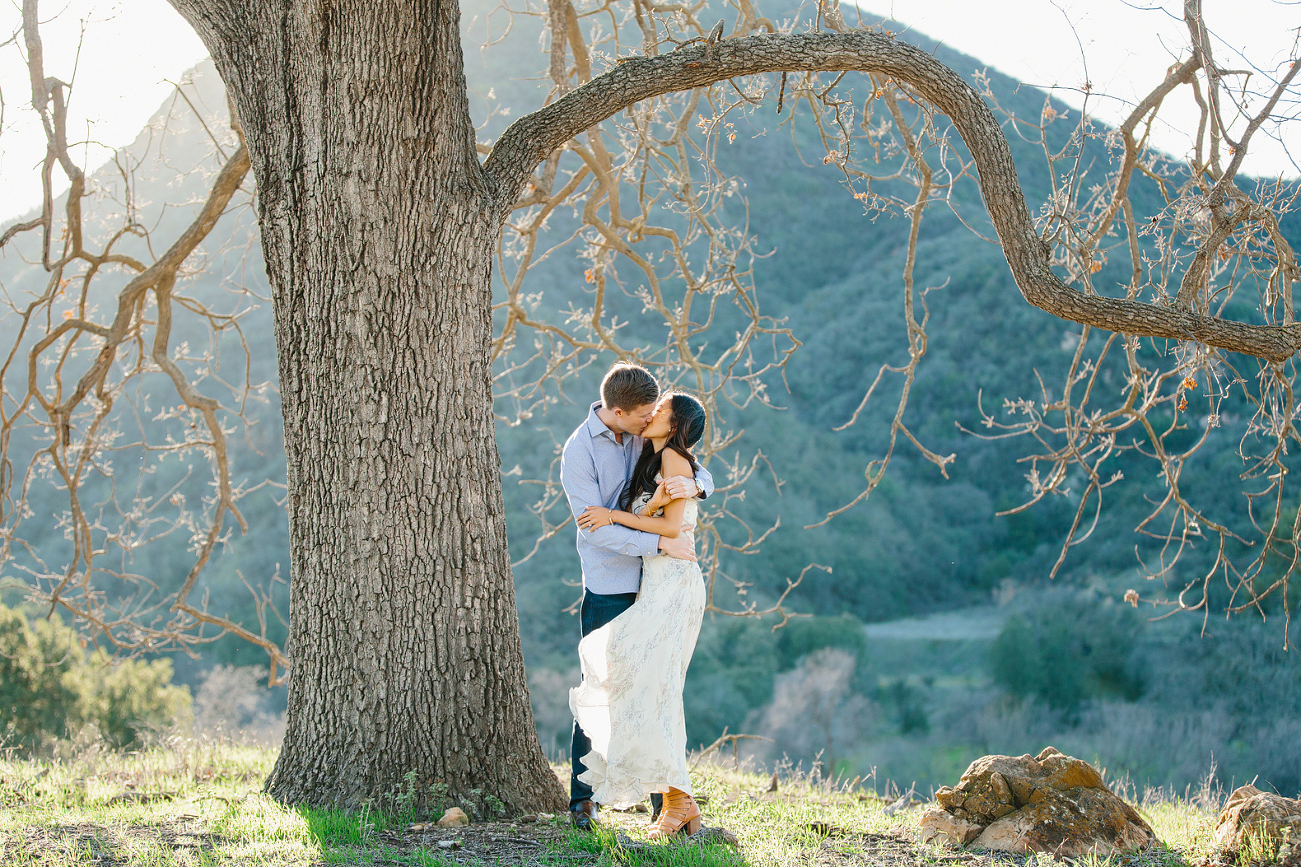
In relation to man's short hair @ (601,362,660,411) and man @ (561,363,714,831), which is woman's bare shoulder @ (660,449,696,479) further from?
man's short hair @ (601,362,660,411)

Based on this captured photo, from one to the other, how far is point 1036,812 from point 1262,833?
68 cm

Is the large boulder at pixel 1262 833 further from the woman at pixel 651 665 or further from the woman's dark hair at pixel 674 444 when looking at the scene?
the woman's dark hair at pixel 674 444

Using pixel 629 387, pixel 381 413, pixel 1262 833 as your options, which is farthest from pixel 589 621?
pixel 1262 833

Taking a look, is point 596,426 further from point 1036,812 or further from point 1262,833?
point 1262,833

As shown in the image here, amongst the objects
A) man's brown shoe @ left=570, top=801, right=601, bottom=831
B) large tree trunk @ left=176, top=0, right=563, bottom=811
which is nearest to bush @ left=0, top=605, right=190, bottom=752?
large tree trunk @ left=176, top=0, right=563, bottom=811

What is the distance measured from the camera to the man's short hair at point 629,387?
3.15 metres

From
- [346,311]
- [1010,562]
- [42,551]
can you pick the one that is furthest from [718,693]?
[346,311]

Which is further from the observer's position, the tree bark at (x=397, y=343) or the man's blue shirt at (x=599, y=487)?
the tree bark at (x=397, y=343)

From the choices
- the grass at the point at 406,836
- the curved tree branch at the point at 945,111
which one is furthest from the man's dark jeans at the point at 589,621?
the curved tree branch at the point at 945,111

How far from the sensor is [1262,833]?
121 inches

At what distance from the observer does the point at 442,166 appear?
344cm

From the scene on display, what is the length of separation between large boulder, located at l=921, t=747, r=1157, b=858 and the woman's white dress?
1.03m

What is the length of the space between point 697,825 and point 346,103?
2.83 metres

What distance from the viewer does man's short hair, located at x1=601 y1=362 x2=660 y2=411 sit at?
3.15m
